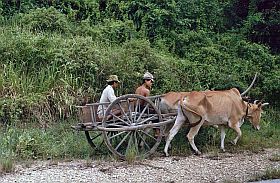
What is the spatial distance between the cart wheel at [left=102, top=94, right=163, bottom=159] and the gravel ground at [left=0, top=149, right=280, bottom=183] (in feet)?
0.97

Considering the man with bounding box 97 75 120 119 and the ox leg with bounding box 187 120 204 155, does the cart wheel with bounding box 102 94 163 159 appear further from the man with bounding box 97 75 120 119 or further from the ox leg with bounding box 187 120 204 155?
the ox leg with bounding box 187 120 204 155

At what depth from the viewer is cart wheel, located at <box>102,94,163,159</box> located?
11.4m

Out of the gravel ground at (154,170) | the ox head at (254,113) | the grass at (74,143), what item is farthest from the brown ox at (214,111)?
the gravel ground at (154,170)

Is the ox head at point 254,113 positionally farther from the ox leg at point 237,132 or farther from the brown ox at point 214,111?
the ox leg at point 237,132

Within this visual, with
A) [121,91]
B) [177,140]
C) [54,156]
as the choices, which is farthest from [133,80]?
[54,156]

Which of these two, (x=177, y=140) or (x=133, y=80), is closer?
(x=177, y=140)

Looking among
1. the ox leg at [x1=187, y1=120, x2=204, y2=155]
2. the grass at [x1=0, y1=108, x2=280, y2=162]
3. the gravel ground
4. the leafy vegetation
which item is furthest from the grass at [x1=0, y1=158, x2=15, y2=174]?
the ox leg at [x1=187, y1=120, x2=204, y2=155]

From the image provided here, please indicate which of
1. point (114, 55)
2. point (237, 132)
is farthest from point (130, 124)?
point (114, 55)

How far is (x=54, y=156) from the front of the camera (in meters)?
11.6

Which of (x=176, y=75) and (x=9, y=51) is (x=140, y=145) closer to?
(x=176, y=75)

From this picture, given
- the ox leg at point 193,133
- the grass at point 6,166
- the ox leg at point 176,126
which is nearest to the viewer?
the grass at point 6,166

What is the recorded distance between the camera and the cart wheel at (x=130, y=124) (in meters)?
11.4

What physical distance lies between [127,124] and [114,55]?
3939 mm

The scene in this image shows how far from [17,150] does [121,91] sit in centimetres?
386
